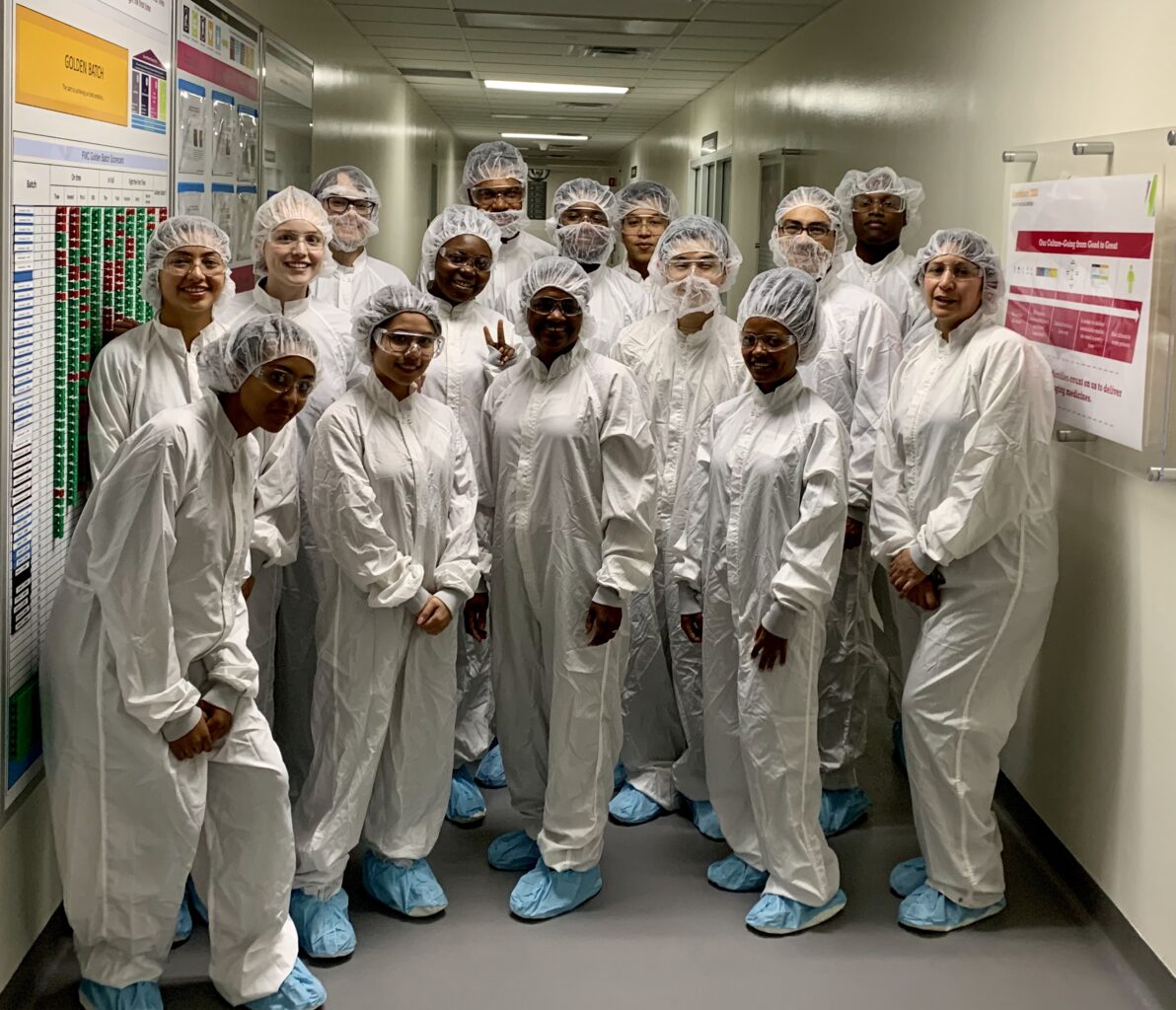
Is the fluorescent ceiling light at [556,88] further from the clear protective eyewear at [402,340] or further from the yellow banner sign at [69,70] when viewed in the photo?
the clear protective eyewear at [402,340]

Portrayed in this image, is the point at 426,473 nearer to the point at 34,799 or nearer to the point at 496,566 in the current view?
the point at 496,566

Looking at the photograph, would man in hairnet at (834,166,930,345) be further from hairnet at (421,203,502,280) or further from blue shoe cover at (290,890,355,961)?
blue shoe cover at (290,890,355,961)

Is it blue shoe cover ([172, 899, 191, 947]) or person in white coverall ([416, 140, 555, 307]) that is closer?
blue shoe cover ([172, 899, 191, 947])

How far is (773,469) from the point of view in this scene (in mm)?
2846

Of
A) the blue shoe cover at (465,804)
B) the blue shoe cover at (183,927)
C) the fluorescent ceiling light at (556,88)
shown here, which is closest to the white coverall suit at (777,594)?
the blue shoe cover at (465,804)

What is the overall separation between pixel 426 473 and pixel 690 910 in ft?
3.97

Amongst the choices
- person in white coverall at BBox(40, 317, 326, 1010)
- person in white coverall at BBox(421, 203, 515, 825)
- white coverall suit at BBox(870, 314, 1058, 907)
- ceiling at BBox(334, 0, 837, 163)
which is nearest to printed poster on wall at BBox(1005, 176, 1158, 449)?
white coverall suit at BBox(870, 314, 1058, 907)

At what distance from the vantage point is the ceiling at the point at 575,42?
236 inches

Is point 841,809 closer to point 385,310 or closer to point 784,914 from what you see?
point 784,914

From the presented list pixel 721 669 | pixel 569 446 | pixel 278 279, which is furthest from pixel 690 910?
pixel 278 279

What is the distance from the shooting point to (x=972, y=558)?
9.38 feet

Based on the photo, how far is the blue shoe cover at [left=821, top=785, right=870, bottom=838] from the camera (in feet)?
11.4

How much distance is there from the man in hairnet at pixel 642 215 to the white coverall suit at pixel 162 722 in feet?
7.50

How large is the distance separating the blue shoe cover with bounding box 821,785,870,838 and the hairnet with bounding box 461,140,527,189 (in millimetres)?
2331
